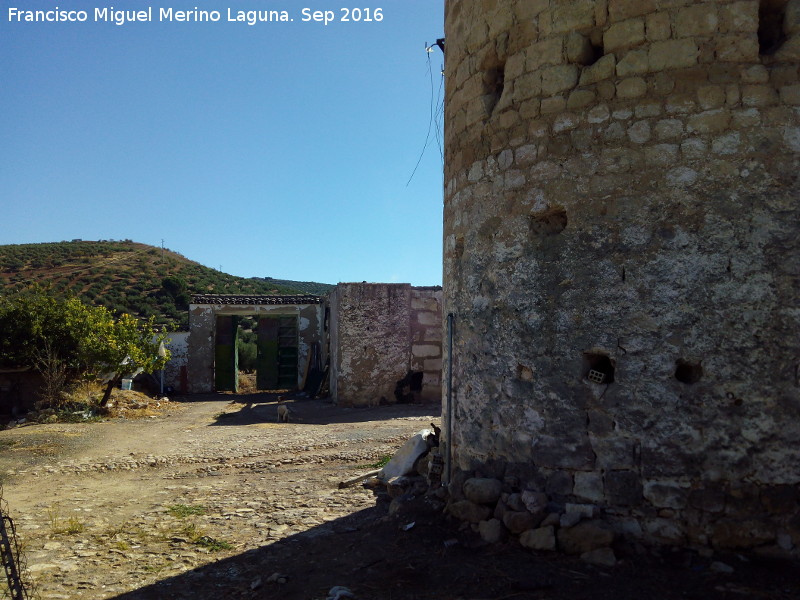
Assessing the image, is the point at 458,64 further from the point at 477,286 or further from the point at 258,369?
the point at 258,369

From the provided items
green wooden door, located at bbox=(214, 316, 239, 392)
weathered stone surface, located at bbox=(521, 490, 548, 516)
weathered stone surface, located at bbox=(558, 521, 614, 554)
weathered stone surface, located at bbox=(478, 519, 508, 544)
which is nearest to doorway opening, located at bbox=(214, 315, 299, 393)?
green wooden door, located at bbox=(214, 316, 239, 392)

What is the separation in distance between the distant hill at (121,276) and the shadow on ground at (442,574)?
81.4 feet

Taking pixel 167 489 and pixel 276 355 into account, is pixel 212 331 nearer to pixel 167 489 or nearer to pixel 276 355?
pixel 276 355

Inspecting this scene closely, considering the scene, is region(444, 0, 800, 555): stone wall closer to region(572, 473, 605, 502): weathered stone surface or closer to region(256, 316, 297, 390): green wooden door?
region(572, 473, 605, 502): weathered stone surface

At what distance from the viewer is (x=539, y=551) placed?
3838 mm

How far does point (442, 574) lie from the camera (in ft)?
12.3

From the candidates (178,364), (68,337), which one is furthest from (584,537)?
(178,364)

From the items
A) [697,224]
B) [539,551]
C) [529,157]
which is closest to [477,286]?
[529,157]

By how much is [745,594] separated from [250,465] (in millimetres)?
5820

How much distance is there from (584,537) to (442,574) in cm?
90

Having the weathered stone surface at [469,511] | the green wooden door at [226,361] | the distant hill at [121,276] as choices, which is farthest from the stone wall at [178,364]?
the weathered stone surface at [469,511]

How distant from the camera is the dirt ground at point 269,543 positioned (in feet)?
11.5

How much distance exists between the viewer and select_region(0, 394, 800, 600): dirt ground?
11.5 feet

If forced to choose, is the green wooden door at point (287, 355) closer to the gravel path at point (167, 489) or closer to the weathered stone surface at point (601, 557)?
the gravel path at point (167, 489)
